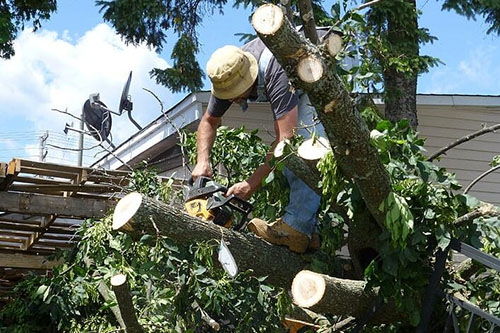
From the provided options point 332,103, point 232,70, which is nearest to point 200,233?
point 232,70

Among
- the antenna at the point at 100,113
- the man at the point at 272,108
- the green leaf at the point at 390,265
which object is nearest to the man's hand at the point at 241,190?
the man at the point at 272,108

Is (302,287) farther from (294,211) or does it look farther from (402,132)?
(402,132)

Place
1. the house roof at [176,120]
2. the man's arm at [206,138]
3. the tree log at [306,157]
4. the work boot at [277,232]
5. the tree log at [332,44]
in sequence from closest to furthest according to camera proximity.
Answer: the tree log at [332,44] < the tree log at [306,157] < the work boot at [277,232] < the man's arm at [206,138] < the house roof at [176,120]

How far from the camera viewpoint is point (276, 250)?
3.98 metres

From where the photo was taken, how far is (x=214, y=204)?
3799 mm

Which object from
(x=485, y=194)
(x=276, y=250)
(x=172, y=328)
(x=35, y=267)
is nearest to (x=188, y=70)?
(x=35, y=267)

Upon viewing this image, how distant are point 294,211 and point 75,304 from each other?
2776 mm

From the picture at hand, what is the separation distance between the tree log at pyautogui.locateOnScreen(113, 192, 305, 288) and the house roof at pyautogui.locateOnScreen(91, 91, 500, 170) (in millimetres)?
4310

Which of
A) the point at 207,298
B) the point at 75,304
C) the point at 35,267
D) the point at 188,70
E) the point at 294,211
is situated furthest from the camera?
the point at 188,70

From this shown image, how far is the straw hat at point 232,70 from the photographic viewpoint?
3910 mm

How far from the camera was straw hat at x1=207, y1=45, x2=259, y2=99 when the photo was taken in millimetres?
3910

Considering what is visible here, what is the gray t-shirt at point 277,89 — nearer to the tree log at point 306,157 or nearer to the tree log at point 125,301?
the tree log at point 306,157

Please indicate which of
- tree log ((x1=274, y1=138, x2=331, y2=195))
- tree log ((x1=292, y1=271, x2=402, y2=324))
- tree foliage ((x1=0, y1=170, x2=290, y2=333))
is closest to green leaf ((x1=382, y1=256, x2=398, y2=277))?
tree log ((x1=292, y1=271, x2=402, y2=324))

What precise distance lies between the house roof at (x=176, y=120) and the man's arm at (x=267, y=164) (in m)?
4.22
